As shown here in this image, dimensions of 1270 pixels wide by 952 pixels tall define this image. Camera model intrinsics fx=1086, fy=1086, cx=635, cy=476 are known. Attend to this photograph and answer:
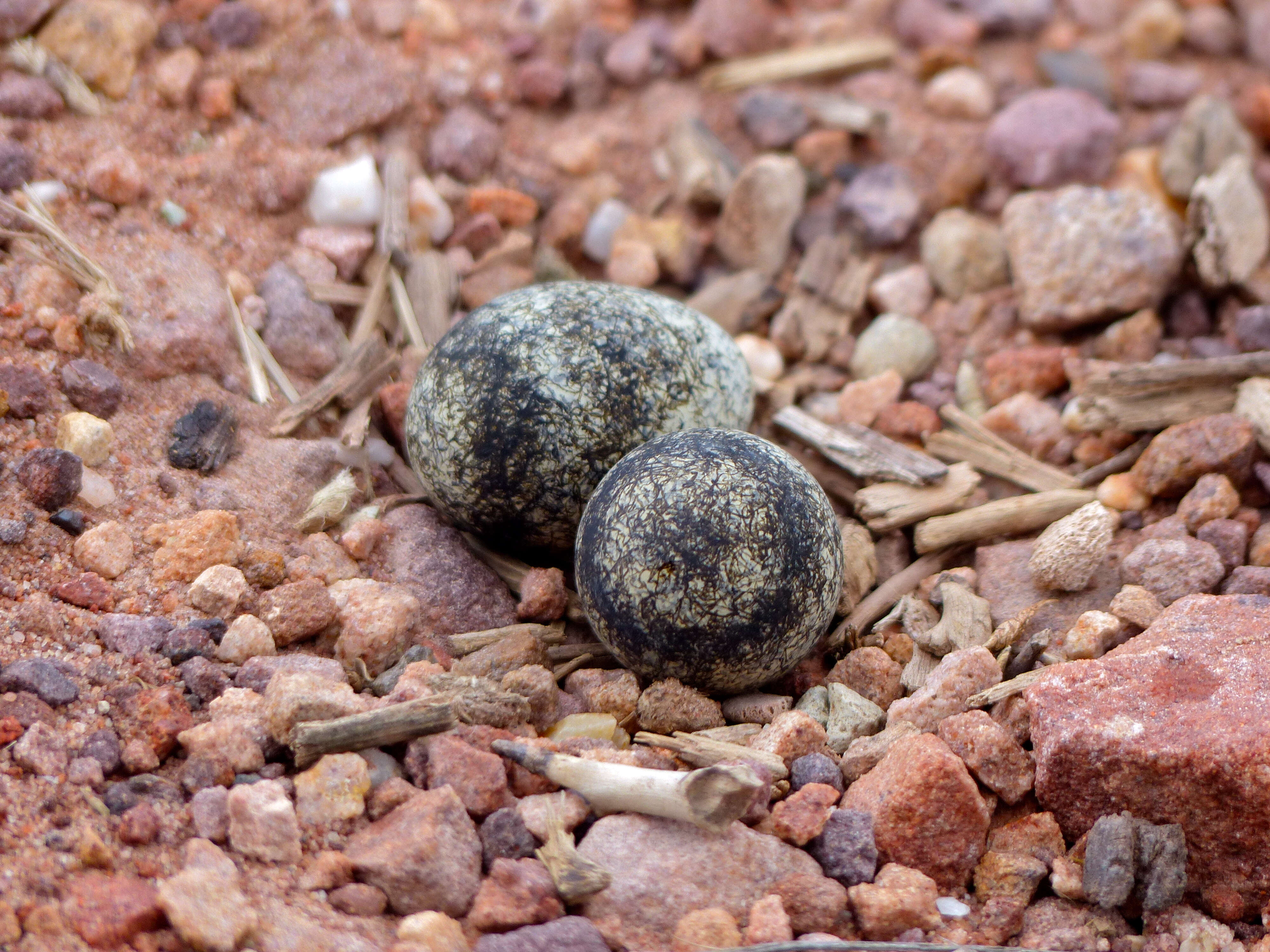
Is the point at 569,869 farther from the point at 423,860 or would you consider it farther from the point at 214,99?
the point at 214,99

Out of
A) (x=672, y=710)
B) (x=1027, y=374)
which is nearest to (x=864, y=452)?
(x=1027, y=374)


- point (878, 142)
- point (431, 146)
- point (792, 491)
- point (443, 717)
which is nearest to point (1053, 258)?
point (878, 142)

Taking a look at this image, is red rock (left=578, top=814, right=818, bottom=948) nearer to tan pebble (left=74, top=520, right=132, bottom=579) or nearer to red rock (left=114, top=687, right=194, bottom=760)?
red rock (left=114, top=687, right=194, bottom=760)


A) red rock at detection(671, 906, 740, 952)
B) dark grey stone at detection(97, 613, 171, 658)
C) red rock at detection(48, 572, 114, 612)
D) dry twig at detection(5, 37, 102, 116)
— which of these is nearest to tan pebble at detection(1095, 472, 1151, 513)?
red rock at detection(671, 906, 740, 952)

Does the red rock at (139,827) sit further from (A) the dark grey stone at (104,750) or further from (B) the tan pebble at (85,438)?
(B) the tan pebble at (85,438)

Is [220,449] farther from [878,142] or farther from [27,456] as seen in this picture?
[878,142]

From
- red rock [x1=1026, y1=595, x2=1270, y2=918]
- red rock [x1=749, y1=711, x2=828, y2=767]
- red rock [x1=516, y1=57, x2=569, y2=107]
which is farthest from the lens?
red rock [x1=516, y1=57, x2=569, y2=107]

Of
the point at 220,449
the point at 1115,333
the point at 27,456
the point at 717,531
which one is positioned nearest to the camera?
the point at 717,531

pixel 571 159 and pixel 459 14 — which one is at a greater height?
pixel 459 14
